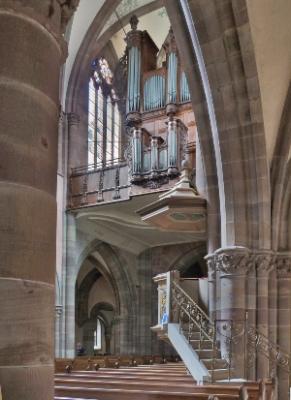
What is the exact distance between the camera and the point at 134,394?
5973 mm

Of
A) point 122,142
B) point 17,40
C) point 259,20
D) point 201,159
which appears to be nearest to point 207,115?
point 201,159

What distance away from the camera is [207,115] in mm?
11781

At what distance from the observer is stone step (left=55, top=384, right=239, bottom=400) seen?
567 centimetres

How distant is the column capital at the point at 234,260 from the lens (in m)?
11.2

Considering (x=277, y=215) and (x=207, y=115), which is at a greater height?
(x=207, y=115)

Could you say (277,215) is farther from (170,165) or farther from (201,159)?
(170,165)

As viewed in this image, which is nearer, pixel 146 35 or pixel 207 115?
pixel 207 115

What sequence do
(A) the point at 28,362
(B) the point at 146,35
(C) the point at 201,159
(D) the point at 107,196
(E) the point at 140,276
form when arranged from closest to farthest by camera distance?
(A) the point at 28,362 < (C) the point at 201,159 < (D) the point at 107,196 < (B) the point at 146,35 < (E) the point at 140,276

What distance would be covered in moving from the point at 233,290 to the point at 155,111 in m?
11.0

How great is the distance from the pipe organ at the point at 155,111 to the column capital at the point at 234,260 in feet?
24.1

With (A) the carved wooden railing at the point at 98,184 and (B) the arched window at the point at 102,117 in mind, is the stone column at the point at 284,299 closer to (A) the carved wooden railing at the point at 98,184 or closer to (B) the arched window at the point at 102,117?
(A) the carved wooden railing at the point at 98,184

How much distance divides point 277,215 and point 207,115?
2.44m

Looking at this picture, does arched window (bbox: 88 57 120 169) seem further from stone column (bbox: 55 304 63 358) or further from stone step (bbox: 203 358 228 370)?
stone step (bbox: 203 358 228 370)

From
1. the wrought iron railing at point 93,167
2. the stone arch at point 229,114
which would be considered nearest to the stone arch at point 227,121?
the stone arch at point 229,114
